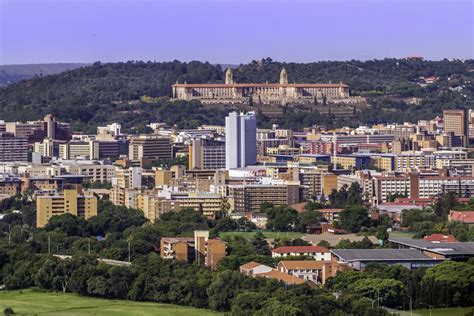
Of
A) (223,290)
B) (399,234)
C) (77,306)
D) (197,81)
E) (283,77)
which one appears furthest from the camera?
(197,81)

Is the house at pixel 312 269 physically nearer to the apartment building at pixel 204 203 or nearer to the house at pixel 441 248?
the house at pixel 441 248

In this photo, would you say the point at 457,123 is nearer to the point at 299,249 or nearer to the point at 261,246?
the point at 261,246

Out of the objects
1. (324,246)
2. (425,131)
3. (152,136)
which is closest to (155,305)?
(324,246)

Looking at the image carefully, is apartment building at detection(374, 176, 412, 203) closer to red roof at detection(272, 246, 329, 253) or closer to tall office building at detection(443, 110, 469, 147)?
red roof at detection(272, 246, 329, 253)

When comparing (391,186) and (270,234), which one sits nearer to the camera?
(270,234)

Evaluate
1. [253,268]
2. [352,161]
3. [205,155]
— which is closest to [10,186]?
[205,155]

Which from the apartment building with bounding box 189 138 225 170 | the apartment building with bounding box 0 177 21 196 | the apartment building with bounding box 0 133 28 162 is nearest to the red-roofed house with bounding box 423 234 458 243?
the apartment building with bounding box 0 177 21 196
